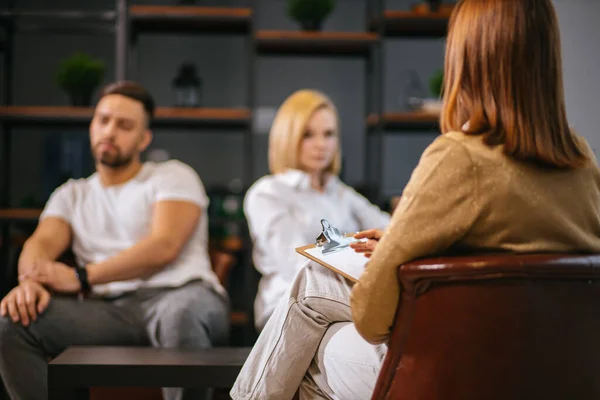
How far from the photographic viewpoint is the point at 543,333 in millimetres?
1010

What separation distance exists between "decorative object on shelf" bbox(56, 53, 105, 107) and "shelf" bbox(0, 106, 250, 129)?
7 cm

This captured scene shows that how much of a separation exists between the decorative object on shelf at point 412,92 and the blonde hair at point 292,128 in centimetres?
95

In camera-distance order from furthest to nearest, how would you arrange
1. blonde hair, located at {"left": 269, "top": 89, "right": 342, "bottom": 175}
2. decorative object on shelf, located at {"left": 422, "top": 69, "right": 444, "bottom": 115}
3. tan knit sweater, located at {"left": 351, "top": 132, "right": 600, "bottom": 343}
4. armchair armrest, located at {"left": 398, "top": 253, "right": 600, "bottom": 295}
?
decorative object on shelf, located at {"left": 422, "top": 69, "right": 444, "bottom": 115}
blonde hair, located at {"left": 269, "top": 89, "right": 342, "bottom": 175}
tan knit sweater, located at {"left": 351, "top": 132, "right": 600, "bottom": 343}
armchair armrest, located at {"left": 398, "top": 253, "right": 600, "bottom": 295}

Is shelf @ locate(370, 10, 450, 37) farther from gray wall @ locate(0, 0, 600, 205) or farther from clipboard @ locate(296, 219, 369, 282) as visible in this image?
clipboard @ locate(296, 219, 369, 282)

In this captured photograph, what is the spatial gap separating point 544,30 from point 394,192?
2702 mm

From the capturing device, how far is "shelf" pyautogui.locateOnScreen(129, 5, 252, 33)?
3.48 metres

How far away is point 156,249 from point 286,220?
0.53m

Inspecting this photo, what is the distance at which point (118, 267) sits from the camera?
7.45 feet

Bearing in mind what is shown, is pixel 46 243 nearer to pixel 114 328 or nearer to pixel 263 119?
pixel 114 328

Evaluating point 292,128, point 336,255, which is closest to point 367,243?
point 336,255

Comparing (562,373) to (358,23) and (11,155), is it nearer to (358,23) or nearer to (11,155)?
(358,23)

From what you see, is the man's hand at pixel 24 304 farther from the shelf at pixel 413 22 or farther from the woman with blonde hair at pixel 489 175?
the shelf at pixel 413 22

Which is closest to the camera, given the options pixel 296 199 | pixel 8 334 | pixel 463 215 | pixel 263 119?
pixel 463 215

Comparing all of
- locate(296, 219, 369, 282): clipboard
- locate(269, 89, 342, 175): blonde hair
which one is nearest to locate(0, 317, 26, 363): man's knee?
locate(296, 219, 369, 282): clipboard
